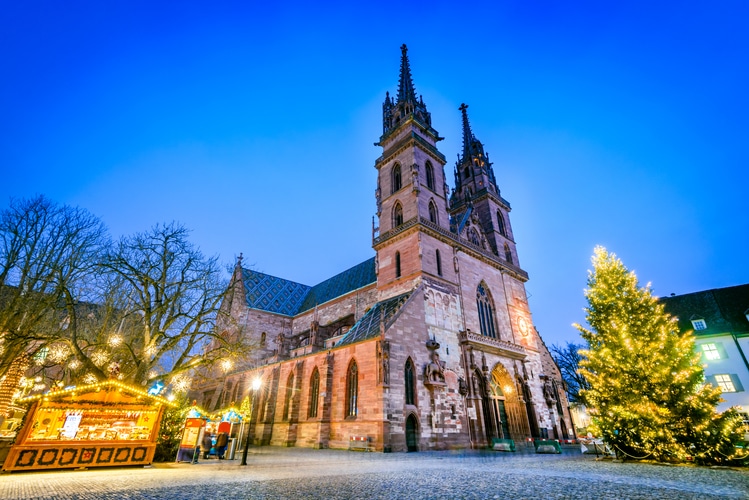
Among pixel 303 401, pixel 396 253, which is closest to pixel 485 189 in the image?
pixel 396 253

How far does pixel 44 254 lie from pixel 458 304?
21795mm

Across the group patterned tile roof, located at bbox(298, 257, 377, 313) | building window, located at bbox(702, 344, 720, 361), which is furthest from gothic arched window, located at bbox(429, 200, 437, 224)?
building window, located at bbox(702, 344, 720, 361)

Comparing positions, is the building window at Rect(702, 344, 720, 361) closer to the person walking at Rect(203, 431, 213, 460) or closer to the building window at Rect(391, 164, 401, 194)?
the building window at Rect(391, 164, 401, 194)

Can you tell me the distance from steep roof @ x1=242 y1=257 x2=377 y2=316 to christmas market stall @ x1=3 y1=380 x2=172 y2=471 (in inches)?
817

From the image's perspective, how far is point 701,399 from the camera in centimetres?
1065

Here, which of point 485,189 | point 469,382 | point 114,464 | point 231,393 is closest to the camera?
point 114,464

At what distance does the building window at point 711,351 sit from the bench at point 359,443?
24.8 meters

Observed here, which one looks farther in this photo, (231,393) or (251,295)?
(251,295)

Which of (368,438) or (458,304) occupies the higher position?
(458,304)

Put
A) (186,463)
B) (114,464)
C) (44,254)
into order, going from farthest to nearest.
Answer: (44,254) < (186,463) < (114,464)

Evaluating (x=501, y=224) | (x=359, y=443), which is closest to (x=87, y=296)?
(x=359, y=443)

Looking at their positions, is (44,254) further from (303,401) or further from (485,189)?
(485,189)

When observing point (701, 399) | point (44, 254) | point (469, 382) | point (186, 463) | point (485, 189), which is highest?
point (485, 189)

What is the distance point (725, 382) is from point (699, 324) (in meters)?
Result: 4.50
